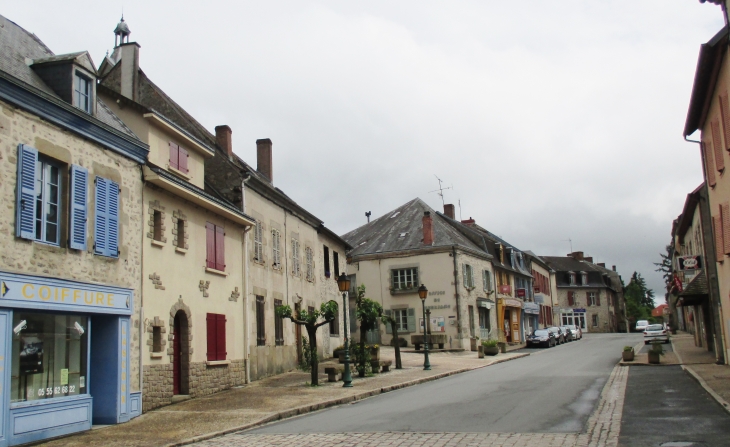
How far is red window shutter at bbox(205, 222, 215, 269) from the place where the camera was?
1842 cm

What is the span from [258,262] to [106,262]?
845 cm

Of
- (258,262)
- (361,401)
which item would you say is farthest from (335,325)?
(361,401)

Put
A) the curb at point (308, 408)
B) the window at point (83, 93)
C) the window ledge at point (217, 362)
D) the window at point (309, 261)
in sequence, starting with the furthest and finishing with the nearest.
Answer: the window at point (309, 261) → the window ledge at point (217, 362) → the window at point (83, 93) → the curb at point (308, 408)

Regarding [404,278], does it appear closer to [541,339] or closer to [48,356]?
[541,339]

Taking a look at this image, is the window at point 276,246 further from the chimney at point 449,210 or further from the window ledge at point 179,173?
the chimney at point 449,210

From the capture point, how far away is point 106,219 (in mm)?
13570

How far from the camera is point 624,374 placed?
19.5 m

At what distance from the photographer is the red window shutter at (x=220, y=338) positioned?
60.6 feet

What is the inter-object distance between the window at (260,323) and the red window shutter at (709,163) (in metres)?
14.0

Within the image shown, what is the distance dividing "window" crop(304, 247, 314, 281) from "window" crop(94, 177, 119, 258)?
43.7 ft

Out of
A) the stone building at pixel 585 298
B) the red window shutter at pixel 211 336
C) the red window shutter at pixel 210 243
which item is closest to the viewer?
the red window shutter at pixel 211 336

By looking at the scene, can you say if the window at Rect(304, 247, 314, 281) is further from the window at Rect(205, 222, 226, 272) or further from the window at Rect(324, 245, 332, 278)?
the window at Rect(205, 222, 226, 272)

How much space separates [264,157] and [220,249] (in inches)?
351

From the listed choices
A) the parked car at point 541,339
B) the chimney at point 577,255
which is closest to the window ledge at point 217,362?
the parked car at point 541,339
